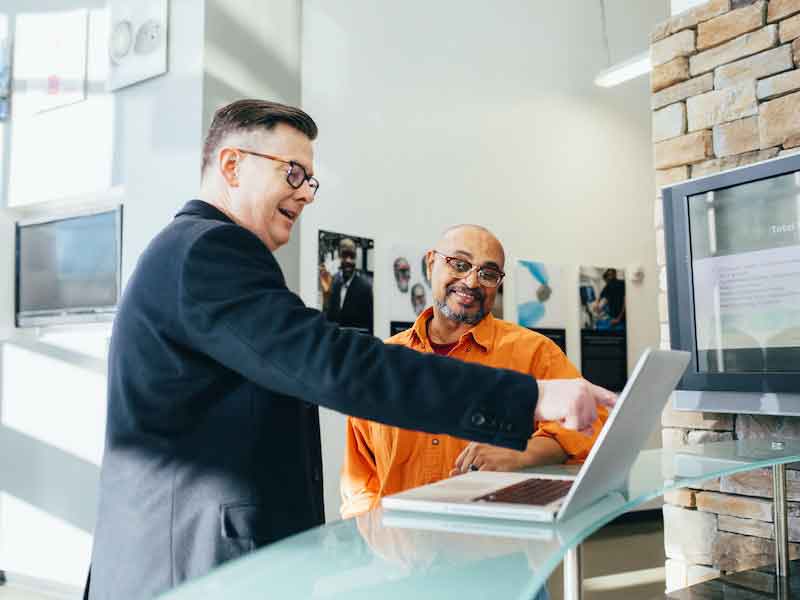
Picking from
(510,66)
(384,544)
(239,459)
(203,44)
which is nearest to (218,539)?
(239,459)

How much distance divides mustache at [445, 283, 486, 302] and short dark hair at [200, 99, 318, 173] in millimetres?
1009

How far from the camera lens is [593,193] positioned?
6.75m

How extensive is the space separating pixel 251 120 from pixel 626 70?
479 centimetres

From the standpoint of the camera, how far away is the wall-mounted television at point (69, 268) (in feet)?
15.3

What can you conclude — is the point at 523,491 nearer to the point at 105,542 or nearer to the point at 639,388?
the point at 639,388

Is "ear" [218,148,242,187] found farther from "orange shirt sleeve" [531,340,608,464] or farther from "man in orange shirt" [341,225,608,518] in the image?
"orange shirt sleeve" [531,340,608,464]

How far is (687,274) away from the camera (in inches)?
114

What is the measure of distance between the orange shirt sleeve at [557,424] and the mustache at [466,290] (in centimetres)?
24

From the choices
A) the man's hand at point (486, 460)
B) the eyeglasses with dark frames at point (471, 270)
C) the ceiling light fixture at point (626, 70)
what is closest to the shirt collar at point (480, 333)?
the eyeglasses with dark frames at point (471, 270)

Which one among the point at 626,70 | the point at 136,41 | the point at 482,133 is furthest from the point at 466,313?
the point at 626,70

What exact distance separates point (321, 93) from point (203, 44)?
3.50 ft

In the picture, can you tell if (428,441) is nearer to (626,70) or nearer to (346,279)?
(346,279)

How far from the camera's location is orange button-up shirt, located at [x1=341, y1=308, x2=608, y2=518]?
2158 mm

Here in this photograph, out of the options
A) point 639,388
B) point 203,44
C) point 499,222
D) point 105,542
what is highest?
point 203,44
